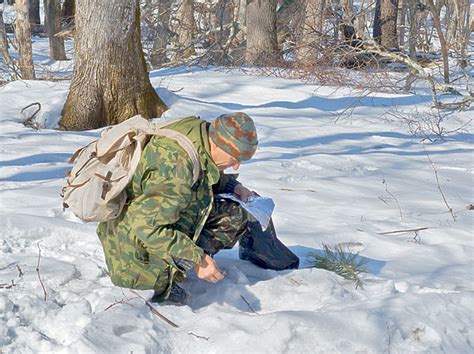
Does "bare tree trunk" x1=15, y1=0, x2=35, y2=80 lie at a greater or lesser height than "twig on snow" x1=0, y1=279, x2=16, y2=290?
greater

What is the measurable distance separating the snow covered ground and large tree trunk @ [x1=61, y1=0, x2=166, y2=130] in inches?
13.4

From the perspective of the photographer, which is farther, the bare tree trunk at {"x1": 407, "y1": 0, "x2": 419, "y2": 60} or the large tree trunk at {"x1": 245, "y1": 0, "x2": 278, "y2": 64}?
the large tree trunk at {"x1": 245, "y1": 0, "x2": 278, "y2": 64}

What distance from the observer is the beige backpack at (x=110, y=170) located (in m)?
2.91

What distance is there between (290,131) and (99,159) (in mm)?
4971

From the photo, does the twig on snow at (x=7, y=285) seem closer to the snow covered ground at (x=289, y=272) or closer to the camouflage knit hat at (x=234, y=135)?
the snow covered ground at (x=289, y=272)

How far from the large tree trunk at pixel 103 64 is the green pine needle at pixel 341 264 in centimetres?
392

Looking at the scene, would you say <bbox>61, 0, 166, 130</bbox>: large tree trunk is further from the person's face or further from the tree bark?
the tree bark

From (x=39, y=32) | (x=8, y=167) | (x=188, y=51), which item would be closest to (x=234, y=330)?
A: (x=8, y=167)

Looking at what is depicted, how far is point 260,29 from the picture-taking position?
47.4ft

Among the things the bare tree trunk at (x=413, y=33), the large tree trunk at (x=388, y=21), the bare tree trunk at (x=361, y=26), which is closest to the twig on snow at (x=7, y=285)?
the bare tree trunk at (x=361, y=26)

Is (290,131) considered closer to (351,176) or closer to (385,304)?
(351,176)

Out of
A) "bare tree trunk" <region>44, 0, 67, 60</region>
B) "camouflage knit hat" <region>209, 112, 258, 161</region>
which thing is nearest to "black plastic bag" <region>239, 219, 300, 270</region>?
"camouflage knit hat" <region>209, 112, 258, 161</region>

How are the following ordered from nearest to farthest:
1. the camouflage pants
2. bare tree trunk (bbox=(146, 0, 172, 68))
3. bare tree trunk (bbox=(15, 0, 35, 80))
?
the camouflage pants < bare tree trunk (bbox=(15, 0, 35, 80)) < bare tree trunk (bbox=(146, 0, 172, 68))

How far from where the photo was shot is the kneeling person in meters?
2.87
